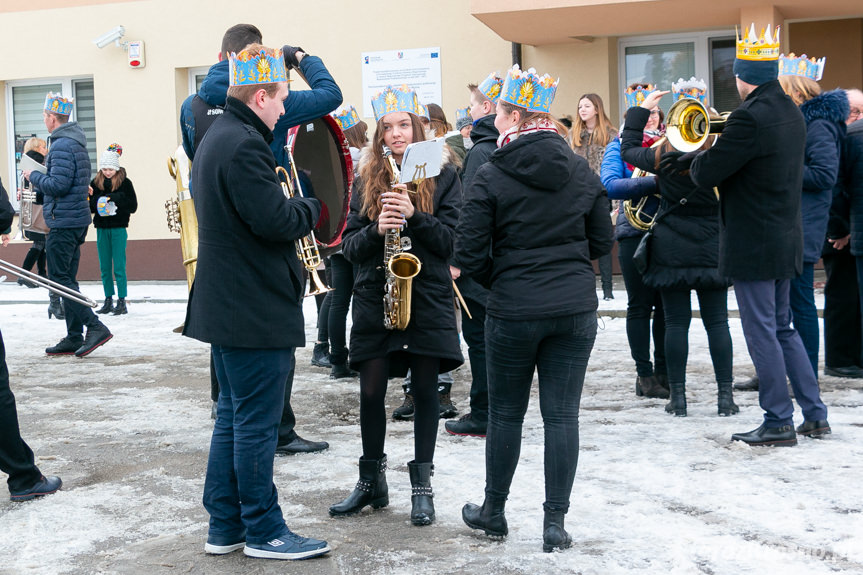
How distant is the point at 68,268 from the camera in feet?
30.6

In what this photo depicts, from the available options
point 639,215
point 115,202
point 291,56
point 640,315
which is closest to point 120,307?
point 115,202

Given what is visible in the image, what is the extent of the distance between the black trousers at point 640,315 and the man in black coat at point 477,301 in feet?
3.75

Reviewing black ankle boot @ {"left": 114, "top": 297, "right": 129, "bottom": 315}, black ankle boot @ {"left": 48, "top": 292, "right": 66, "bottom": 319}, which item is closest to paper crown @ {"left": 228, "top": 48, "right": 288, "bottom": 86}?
black ankle boot @ {"left": 48, "top": 292, "right": 66, "bottom": 319}

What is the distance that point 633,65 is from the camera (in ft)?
46.9

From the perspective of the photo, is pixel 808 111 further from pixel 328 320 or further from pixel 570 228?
pixel 328 320

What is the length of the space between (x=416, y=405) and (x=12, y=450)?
1.92 meters

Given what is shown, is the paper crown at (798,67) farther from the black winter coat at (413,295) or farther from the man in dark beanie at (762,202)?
the black winter coat at (413,295)

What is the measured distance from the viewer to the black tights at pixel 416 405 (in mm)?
4629

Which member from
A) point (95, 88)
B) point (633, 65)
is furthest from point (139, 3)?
point (633, 65)

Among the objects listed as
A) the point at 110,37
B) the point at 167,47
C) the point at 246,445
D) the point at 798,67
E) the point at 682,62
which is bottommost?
the point at 246,445

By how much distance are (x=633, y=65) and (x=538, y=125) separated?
10.6 meters

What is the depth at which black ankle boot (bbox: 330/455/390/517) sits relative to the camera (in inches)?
181

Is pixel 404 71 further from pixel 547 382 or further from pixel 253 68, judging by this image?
pixel 547 382

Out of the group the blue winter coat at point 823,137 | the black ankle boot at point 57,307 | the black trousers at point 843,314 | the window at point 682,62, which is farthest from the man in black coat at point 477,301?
the window at point 682,62
